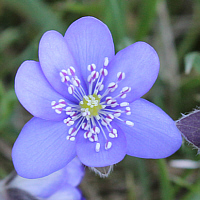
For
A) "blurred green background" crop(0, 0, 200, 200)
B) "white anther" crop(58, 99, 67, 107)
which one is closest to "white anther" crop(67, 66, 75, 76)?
"white anther" crop(58, 99, 67, 107)

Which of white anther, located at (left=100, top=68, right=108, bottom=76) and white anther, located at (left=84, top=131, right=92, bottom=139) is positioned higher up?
white anther, located at (left=100, top=68, right=108, bottom=76)

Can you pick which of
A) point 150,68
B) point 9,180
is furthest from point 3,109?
point 150,68

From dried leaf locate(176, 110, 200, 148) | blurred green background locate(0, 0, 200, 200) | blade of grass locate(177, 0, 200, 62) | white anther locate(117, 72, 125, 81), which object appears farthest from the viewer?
blade of grass locate(177, 0, 200, 62)

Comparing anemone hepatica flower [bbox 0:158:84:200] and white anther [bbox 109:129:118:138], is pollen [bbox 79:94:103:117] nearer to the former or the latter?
white anther [bbox 109:129:118:138]

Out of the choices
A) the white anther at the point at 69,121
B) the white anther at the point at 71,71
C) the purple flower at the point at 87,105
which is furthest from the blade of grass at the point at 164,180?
the white anther at the point at 71,71

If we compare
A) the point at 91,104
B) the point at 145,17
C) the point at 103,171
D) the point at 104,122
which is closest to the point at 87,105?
the point at 91,104

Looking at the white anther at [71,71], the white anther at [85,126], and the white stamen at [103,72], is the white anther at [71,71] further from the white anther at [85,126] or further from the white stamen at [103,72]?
the white anther at [85,126]

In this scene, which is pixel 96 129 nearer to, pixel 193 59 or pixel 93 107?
pixel 93 107
